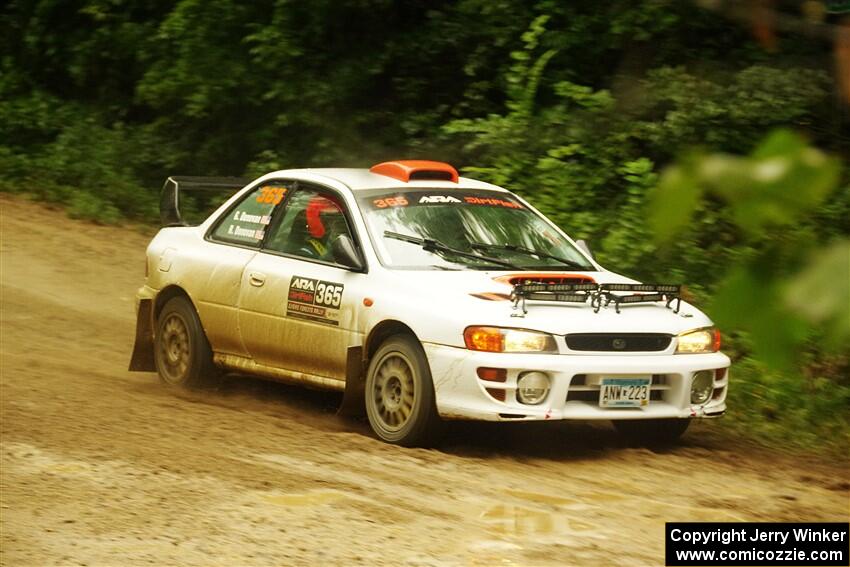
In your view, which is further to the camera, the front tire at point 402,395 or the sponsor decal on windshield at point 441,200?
the sponsor decal on windshield at point 441,200

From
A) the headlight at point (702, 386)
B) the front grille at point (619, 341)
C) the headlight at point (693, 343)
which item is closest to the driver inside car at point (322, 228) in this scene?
the front grille at point (619, 341)

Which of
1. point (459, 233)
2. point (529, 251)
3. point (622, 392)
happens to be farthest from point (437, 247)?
point (622, 392)

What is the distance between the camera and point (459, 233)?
8375 mm

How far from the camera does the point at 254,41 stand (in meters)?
18.6

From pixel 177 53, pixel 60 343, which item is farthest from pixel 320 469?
pixel 177 53

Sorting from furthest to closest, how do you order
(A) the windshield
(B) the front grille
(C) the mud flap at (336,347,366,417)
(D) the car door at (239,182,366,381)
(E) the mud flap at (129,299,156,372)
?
(E) the mud flap at (129,299,156,372), (A) the windshield, (D) the car door at (239,182,366,381), (C) the mud flap at (336,347,366,417), (B) the front grille

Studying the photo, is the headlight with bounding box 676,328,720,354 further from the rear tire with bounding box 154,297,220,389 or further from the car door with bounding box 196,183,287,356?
the rear tire with bounding box 154,297,220,389

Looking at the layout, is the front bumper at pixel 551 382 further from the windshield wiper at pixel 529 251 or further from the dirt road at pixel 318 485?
the windshield wiper at pixel 529 251

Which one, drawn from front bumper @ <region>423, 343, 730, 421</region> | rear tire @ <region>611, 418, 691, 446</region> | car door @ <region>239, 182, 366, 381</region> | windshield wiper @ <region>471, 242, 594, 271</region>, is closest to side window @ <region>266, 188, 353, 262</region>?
car door @ <region>239, 182, 366, 381</region>

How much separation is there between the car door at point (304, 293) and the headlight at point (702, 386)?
1898 millimetres

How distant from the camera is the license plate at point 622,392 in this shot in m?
7.26

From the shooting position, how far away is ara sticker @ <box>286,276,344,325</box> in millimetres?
8047

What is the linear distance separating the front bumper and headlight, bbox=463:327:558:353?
0.15 ft

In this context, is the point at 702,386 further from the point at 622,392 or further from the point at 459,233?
the point at 459,233
